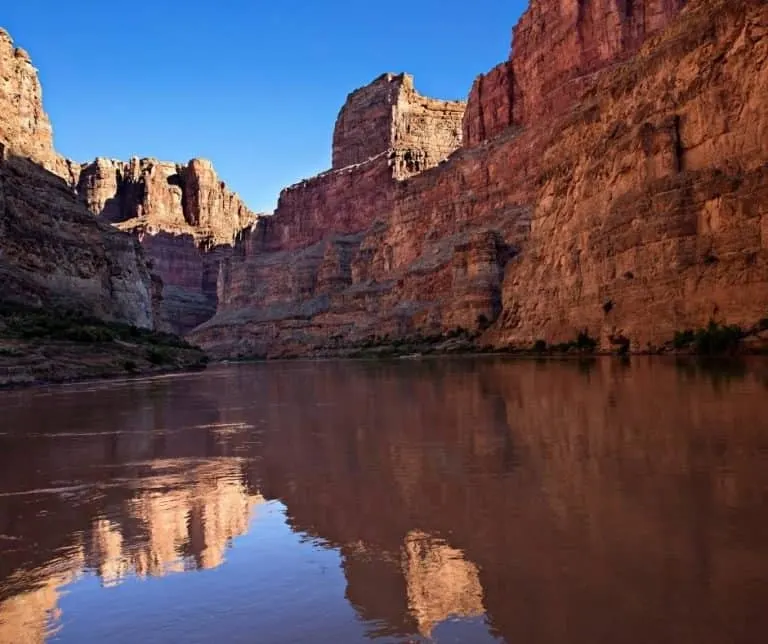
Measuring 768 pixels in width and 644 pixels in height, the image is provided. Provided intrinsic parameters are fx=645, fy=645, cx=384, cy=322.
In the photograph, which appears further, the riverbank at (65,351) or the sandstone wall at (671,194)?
the riverbank at (65,351)

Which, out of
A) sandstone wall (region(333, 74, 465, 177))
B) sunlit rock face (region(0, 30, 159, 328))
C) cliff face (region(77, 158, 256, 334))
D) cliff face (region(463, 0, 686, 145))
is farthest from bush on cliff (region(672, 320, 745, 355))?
cliff face (region(77, 158, 256, 334))

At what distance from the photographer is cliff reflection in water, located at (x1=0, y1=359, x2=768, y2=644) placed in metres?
3.57

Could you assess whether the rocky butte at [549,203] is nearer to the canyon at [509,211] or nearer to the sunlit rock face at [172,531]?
the canyon at [509,211]

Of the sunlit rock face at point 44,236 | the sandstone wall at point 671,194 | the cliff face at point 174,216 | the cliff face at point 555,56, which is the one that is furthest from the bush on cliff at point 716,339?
the cliff face at point 174,216

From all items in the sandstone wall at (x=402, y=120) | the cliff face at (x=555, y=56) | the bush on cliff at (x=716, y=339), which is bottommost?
the bush on cliff at (x=716, y=339)

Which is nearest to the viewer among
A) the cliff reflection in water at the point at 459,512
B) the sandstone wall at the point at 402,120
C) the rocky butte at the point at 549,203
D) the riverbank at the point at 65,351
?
the cliff reflection in water at the point at 459,512

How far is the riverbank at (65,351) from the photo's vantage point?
30891 millimetres

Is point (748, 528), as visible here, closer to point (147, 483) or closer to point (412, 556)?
point (412, 556)

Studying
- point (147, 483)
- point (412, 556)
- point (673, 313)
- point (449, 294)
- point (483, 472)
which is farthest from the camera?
point (449, 294)

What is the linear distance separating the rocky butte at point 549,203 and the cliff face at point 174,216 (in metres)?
24.4

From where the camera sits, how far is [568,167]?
52.3m

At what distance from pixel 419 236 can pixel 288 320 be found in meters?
32.8

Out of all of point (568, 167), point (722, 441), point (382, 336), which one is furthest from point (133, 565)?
point (382, 336)

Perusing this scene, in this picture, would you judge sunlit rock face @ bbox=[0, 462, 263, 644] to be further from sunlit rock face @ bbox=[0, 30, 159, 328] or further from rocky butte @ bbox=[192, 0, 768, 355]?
sunlit rock face @ bbox=[0, 30, 159, 328]
